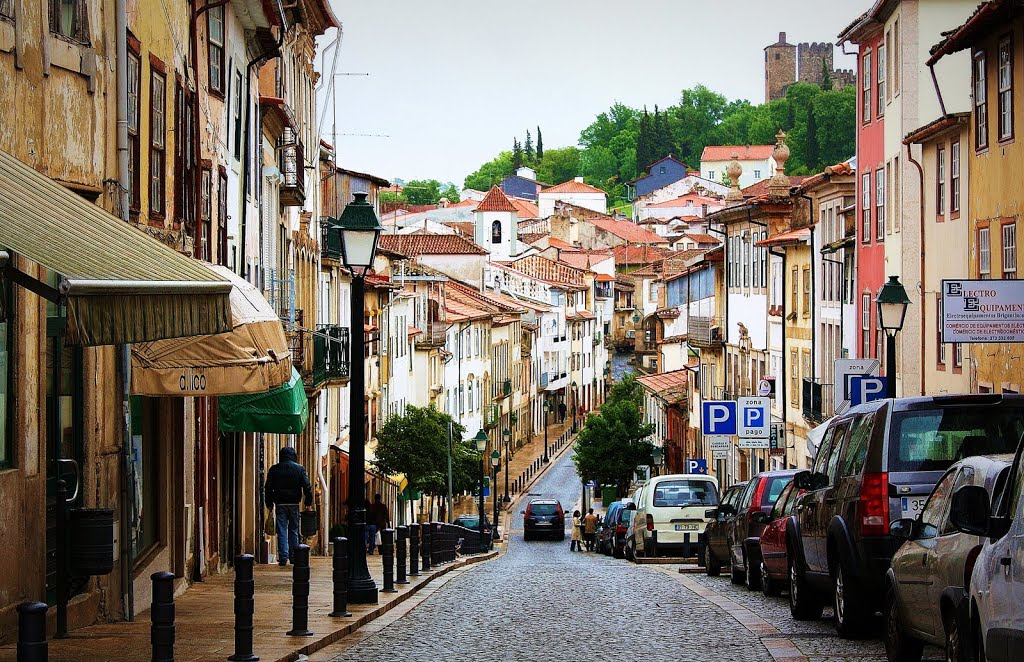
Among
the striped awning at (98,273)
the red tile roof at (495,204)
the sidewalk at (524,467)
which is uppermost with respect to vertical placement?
the red tile roof at (495,204)

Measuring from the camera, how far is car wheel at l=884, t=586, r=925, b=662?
Result: 11594 millimetres

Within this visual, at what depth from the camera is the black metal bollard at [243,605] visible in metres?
11.9

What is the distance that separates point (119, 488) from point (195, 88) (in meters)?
7.06

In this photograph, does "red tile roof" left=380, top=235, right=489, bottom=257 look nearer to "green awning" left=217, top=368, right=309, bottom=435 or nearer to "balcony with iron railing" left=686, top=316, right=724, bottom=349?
"balcony with iron railing" left=686, top=316, right=724, bottom=349

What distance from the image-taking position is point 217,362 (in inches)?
602

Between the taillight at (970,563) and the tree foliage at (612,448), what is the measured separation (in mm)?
68065

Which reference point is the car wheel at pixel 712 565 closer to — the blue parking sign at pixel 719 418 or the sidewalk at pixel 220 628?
the sidewalk at pixel 220 628

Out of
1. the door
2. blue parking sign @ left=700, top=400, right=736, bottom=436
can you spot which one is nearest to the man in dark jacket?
the door

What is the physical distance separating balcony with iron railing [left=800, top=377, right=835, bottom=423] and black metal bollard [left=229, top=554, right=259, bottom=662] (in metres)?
34.5

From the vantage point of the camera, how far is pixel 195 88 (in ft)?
67.5

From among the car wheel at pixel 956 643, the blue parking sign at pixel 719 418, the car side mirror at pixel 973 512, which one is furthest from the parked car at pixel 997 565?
the blue parking sign at pixel 719 418

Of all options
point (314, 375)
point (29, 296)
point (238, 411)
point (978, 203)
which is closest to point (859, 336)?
point (978, 203)

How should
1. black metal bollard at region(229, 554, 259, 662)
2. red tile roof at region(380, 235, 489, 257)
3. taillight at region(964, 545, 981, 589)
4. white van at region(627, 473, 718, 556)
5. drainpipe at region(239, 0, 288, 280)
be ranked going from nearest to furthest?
taillight at region(964, 545, 981, 589)
black metal bollard at region(229, 554, 259, 662)
drainpipe at region(239, 0, 288, 280)
white van at region(627, 473, 718, 556)
red tile roof at region(380, 235, 489, 257)

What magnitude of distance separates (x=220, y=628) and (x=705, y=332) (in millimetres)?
53654
